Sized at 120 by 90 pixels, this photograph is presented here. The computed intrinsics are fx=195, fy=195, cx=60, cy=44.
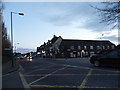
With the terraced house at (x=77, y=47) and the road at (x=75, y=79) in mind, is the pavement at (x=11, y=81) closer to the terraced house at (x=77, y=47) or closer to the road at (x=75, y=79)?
the road at (x=75, y=79)

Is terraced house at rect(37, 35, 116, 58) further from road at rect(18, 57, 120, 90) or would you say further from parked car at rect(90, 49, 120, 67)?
road at rect(18, 57, 120, 90)

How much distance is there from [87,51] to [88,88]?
76.9m

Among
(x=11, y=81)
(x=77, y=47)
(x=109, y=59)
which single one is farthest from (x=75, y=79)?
(x=77, y=47)

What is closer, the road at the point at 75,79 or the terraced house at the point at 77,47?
the road at the point at 75,79

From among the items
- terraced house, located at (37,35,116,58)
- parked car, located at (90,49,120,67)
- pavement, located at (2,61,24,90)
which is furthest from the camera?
terraced house, located at (37,35,116,58)

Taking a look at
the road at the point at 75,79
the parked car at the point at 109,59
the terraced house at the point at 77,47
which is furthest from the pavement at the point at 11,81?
the terraced house at the point at 77,47

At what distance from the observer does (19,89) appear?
8.39 meters

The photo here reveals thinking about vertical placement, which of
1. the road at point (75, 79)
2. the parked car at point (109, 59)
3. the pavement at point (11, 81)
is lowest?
the pavement at point (11, 81)

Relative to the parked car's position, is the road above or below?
below

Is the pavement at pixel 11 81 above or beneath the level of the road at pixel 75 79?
beneath

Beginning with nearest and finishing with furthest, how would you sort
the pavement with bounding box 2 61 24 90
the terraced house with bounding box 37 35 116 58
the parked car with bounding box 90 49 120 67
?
the pavement with bounding box 2 61 24 90 → the parked car with bounding box 90 49 120 67 → the terraced house with bounding box 37 35 116 58

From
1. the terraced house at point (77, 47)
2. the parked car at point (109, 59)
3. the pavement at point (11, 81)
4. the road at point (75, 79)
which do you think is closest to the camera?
the road at point (75, 79)

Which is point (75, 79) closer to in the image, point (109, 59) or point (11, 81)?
point (11, 81)

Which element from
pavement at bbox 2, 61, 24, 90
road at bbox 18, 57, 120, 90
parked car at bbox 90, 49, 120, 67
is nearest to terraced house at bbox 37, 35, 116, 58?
parked car at bbox 90, 49, 120, 67
